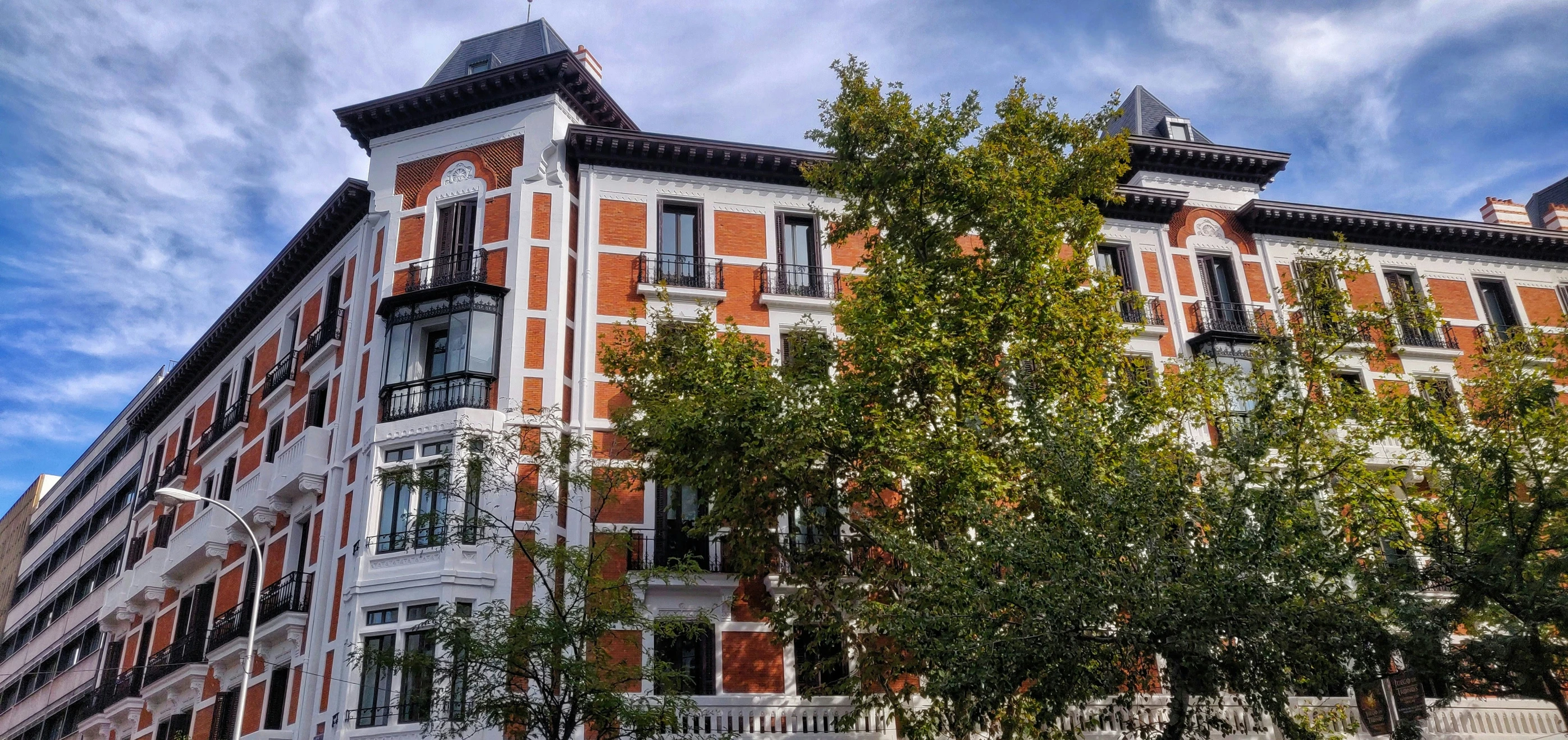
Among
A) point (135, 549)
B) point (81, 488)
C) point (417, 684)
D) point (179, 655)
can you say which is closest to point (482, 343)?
point (417, 684)

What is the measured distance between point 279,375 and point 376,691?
36.9 feet

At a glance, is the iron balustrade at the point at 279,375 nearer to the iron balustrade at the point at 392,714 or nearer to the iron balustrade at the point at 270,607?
the iron balustrade at the point at 270,607

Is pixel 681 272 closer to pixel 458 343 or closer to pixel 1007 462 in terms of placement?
pixel 458 343

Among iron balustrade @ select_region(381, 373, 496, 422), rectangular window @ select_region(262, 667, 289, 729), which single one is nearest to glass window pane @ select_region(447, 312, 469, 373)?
iron balustrade @ select_region(381, 373, 496, 422)

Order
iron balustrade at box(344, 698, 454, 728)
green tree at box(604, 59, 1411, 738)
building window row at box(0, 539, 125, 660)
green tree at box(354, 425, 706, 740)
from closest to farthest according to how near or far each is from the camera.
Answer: green tree at box(604, 59, 1411, 738), green tree at box(354, 425, 706, 740), iron balustrade at box(344, 698, 454, 728), building window row at box(0, 539, 125, 660)

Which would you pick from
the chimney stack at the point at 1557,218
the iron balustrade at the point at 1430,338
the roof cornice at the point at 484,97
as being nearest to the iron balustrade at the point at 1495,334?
the iron balustrade at the point at 1430,338

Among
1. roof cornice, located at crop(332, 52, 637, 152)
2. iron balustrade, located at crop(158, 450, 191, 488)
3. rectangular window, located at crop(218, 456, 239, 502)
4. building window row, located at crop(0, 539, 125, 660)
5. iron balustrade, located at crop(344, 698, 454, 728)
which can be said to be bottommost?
iron balustrade, located at crop(344, 698, 454, 728)

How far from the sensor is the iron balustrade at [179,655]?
29156mm

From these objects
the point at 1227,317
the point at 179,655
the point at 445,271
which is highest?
the point at 445,271

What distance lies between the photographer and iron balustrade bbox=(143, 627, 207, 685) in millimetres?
29156

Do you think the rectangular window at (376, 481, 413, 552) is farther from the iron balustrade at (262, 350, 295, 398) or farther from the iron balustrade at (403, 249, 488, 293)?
the iron balustrade at (262, 350, 295, 398)

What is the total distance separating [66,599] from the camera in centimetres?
4359

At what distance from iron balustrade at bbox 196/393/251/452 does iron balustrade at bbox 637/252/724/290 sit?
13.0 m

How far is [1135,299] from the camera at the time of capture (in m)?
24.0
